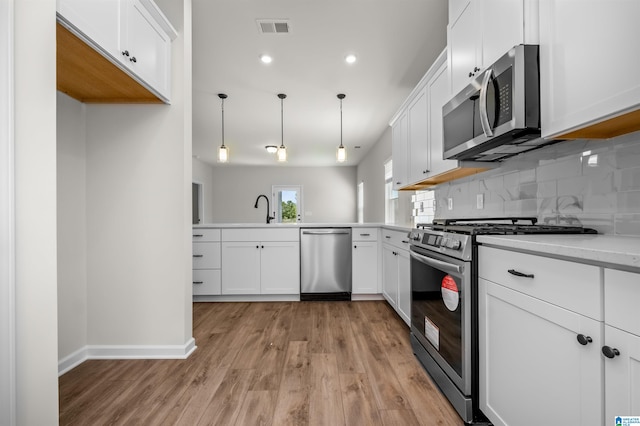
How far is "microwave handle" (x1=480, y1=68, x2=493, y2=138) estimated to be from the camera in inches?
59.8

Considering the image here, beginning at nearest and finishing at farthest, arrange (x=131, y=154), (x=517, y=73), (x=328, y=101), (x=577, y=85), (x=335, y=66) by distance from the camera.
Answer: (x=577, y=85)
(x=517, y=73)
(x=131, y=154)
(x=335, y=66)
(x=328, y=101)

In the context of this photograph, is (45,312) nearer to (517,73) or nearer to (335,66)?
(517,73)

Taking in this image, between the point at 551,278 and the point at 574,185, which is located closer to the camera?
the point at 551,278

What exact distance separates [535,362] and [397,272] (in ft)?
6.14

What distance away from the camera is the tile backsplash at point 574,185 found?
Answer: 1.26 metres

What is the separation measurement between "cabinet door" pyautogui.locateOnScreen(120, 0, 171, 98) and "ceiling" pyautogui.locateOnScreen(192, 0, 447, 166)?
0.58 meters

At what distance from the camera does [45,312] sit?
3.71ft

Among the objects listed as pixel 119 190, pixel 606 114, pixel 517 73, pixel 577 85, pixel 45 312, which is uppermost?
pixel 517 73

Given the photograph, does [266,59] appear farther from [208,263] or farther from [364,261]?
[364,261]

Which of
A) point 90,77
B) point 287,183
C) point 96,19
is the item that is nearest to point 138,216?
point 90,77

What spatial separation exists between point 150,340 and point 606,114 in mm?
2728

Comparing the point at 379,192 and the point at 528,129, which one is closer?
the point at 528,129

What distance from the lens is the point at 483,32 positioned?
1679mm

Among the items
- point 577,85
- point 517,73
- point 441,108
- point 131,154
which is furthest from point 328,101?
point 577,85
